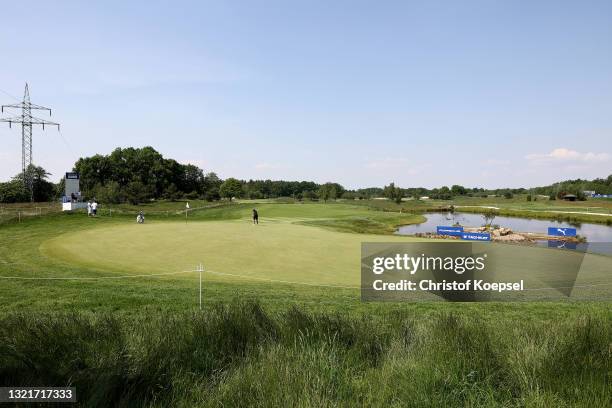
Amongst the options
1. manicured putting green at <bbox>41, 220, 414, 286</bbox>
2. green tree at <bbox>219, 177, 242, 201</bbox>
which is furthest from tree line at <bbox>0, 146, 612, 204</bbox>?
manicured putting green at <bbox>41, 220, 414, 286</bbox>

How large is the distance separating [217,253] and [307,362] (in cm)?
1714

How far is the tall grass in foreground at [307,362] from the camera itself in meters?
4.01

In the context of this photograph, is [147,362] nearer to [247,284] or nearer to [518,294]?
[247,284]

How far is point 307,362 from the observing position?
4.66 meters

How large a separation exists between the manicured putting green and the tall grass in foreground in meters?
9.93

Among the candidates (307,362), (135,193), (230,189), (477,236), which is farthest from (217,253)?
(230,189)

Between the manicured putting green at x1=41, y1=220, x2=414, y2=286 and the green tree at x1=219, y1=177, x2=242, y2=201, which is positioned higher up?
the green tree at x1=219, y1=177, x2=242, y2=201

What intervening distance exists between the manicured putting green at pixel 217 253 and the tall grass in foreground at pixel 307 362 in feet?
32.6

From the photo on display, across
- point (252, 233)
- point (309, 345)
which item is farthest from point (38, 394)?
point (252, 233)

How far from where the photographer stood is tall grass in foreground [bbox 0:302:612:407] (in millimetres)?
4008

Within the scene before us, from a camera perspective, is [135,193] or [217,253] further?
[135,193]

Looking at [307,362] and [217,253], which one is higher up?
[307,362]

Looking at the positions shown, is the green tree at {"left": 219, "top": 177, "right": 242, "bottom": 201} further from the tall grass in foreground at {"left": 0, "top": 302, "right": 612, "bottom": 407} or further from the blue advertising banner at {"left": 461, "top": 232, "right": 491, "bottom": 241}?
the tall grass in foreground at {"left": 0, "top": 302, "right": 612, "bottom": 407}

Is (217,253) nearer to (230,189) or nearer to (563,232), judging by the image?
(563,232)
